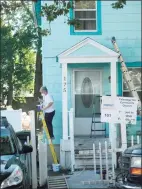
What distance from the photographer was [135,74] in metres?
13.4

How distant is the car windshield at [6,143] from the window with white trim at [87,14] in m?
7.21

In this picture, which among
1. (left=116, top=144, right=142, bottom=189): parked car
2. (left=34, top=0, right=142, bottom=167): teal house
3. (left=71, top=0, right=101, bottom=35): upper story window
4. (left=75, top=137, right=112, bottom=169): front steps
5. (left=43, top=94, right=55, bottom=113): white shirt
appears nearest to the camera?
(left=116, top=144, right=142, bottom=189): parked car

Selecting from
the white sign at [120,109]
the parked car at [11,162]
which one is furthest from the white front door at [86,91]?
the parked car at [11,162]

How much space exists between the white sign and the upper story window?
18.2 ft

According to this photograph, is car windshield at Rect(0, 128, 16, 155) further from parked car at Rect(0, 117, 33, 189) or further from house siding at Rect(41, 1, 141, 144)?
house siding at Rect(41, 1, 141, 144)

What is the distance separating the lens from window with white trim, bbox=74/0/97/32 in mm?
13539

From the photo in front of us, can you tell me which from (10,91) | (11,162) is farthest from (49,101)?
(10,91)

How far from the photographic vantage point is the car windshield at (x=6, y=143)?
6742 millimetres

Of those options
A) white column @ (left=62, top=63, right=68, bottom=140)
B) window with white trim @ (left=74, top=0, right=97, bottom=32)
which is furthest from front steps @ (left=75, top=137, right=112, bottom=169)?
window with white trim @ (left=74, top=0, right=97, bottom=32)

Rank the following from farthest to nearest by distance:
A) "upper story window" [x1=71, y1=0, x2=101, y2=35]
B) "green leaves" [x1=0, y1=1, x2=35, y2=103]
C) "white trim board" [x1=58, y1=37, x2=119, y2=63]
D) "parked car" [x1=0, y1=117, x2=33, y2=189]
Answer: "green leaves" [x1=0, y1=1, x2=35, y2=103], "upper story window" [x1=71, y1=0, x2=101, y2=35], "white trim board" [x1=58, y1=37, x2=119, y2=63], "parked car" [x1=0, y1=117, x2=33, y2=189]

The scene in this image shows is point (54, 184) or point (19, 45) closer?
point (54, 184)

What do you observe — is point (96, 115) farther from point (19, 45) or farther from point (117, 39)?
point (19, 45)

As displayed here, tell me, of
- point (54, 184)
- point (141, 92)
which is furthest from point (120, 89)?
point (54, 184)

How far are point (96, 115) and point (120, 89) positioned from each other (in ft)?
3.75
